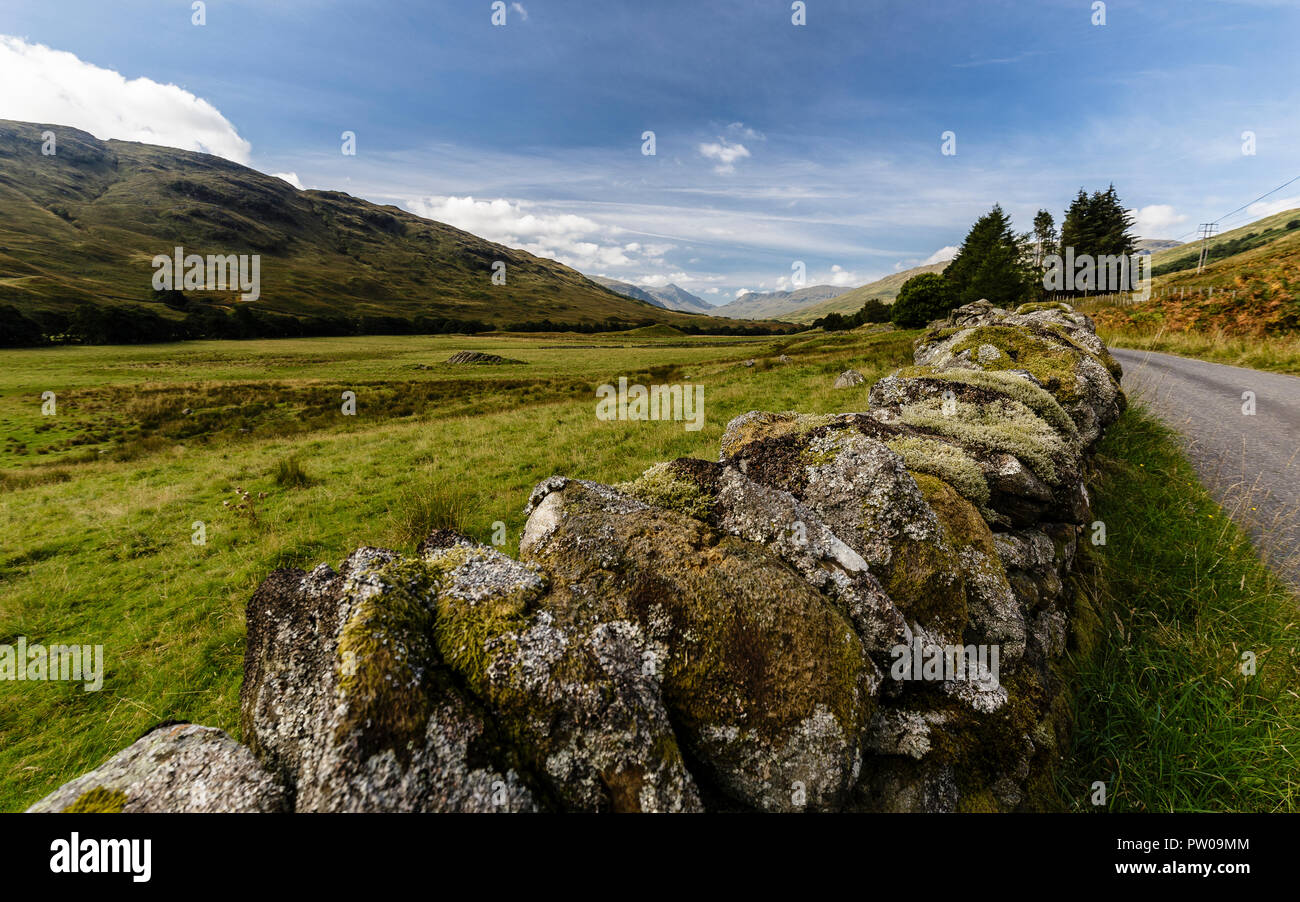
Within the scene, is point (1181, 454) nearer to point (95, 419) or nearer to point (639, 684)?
point (639, 684)

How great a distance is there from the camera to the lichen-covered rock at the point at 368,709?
2.01m

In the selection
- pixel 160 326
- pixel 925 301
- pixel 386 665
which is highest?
pixel 160 326

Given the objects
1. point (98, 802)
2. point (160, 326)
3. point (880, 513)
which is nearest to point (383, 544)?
point (98, 802)

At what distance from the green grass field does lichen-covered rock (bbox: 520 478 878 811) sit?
123 inches

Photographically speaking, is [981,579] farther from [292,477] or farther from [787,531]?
[292,477]

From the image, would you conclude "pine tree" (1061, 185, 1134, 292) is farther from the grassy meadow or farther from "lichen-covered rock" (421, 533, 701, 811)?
"lichen-covered rock" (421, 533, 701, 811)

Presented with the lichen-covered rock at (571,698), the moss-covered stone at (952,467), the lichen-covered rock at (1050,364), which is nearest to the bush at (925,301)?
the lichen-covered rock at (1050,364)

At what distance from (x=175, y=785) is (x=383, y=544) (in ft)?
28.4

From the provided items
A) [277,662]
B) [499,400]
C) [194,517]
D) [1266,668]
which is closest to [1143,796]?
[1266,668]

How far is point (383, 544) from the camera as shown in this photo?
10.1 m

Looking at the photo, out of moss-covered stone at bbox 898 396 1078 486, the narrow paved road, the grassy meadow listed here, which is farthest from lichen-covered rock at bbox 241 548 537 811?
the narrow paved road

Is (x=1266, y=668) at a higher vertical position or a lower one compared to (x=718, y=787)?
lower
